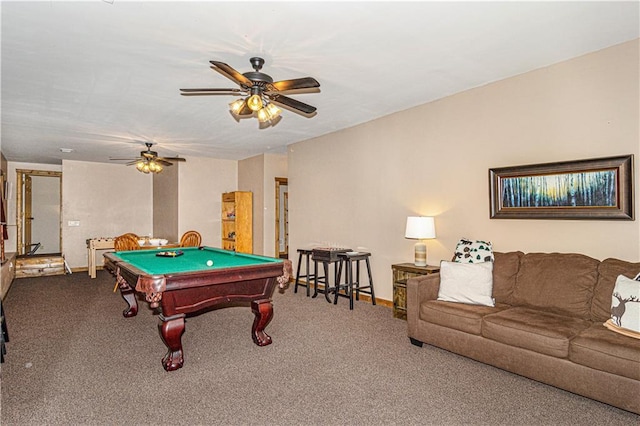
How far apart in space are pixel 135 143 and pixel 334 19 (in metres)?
5.38

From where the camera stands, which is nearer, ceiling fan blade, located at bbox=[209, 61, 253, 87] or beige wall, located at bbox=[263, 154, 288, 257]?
ceiling fan blade, located at bbox=[209, 61, 253, 87]

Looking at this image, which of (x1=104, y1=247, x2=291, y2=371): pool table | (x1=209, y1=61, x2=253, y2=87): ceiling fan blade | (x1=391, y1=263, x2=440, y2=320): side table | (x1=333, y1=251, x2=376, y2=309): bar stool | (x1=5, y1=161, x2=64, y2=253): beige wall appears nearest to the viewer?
(x1=209, y1=61, x2=253, y2=87): ceiling fan blade

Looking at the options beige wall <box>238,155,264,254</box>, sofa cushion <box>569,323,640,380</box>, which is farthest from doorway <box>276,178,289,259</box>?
sofa cushion <box>569,323,640,380</box>

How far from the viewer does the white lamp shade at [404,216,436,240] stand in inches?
164

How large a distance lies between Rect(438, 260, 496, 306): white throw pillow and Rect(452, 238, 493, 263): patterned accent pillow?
0.17 m

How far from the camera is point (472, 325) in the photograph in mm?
3047

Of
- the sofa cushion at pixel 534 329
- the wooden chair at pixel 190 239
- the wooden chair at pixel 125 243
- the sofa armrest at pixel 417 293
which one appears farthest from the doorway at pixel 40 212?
the sofa cushion at pixel 534 329

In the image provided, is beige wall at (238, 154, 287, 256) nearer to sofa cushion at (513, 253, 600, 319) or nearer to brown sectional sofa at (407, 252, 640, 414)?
brown sectional sofa at (407, 252, 640, 414)

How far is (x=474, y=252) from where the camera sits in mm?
3727

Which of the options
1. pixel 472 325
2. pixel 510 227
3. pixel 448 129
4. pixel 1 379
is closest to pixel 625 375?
pixel 472 325

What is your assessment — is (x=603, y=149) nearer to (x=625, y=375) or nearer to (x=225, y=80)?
(x=625, y=375)

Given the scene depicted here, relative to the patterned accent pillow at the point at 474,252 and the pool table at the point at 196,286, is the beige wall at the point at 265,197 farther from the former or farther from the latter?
the patterned accent pillow at the point at 474,252

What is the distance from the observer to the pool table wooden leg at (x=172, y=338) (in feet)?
9.86

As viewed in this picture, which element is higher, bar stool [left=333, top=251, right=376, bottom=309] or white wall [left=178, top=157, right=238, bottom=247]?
white wall [left=178, top=157, right=238, bottom=247]
